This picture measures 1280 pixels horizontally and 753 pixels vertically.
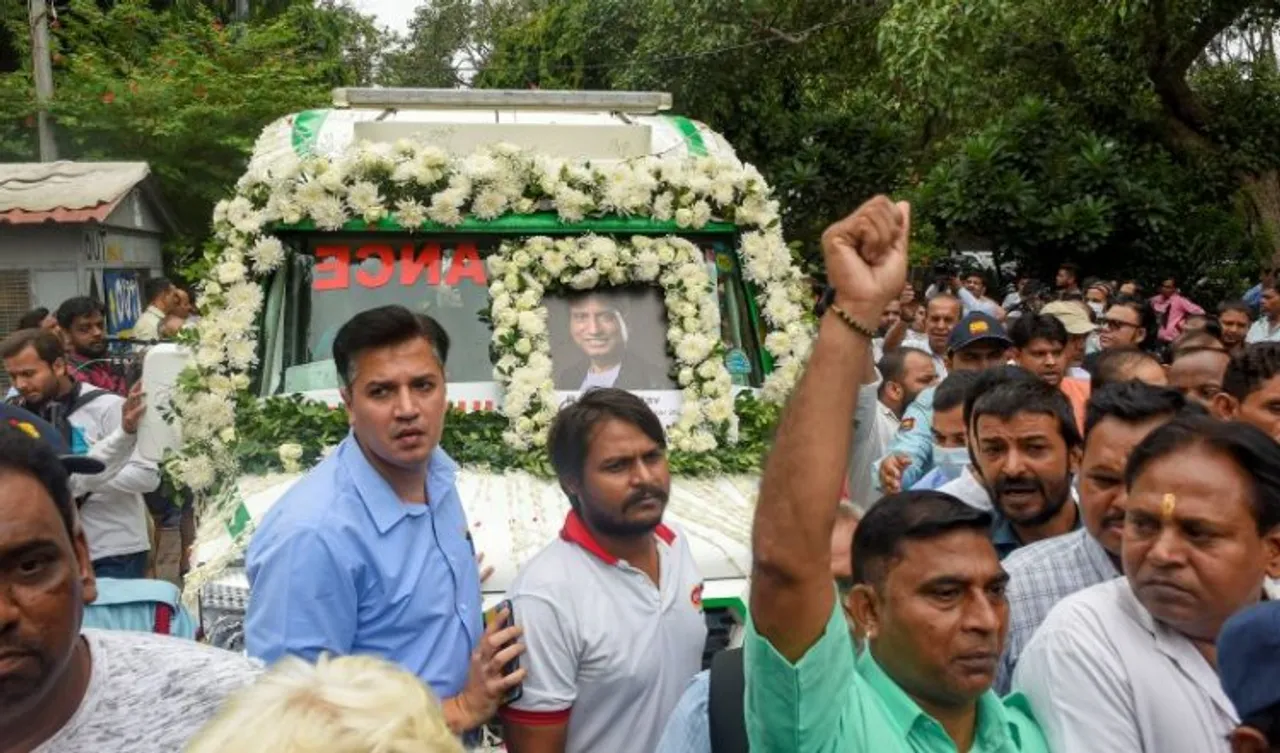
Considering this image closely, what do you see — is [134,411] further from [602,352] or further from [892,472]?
[892,472]

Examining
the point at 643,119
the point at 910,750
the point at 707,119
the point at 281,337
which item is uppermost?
the point at 707,119

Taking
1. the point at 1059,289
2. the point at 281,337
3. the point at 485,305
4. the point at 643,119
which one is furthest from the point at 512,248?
the point at 1059,289

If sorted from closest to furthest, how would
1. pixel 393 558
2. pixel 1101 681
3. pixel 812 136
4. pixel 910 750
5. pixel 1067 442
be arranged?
pixel 910 750 < pixel 1101 681 < pixel 393 558 < pixel 1067 442 < pixel 812 136

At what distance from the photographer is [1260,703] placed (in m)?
1.98

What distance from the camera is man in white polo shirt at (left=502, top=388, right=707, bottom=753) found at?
358 cm

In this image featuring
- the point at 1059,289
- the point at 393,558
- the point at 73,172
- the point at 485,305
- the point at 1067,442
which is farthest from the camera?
the point at 1059,289

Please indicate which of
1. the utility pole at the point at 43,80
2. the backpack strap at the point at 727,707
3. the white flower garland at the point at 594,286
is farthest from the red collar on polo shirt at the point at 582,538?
the utility pole at the point at 43,80

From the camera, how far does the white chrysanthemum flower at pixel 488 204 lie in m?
5.98

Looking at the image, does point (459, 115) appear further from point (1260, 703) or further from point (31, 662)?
point (1260, 703)

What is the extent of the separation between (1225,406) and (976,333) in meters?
1.92

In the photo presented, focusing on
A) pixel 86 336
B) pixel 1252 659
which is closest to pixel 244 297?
pixel 86 336

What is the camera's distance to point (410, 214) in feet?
19.3

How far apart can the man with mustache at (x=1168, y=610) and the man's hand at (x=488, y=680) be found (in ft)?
3.92

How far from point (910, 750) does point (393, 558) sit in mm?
1511
